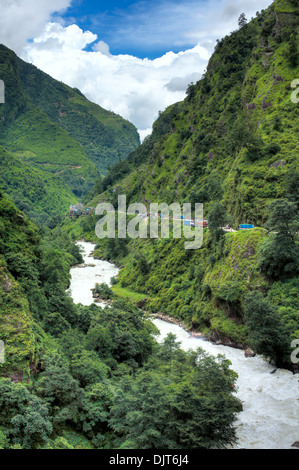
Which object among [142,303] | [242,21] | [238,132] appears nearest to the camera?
[238,132]

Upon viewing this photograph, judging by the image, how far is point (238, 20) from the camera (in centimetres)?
11606

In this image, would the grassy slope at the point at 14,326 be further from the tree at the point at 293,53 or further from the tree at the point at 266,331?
the tree at the point at 293,53

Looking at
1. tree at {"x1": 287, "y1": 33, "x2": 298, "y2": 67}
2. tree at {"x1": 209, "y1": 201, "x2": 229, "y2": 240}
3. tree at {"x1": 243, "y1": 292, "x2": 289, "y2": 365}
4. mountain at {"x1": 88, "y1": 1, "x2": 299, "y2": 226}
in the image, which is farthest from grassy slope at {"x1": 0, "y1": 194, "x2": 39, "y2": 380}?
tree at {"x1": 287, "y1": 33, "x2": 298, "y2": 67}

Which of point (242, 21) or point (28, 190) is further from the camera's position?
point (28, 190)

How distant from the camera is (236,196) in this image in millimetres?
58969

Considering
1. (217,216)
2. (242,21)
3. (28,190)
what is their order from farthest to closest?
1. (28,190)
2. (242,21)
3. (217,216)

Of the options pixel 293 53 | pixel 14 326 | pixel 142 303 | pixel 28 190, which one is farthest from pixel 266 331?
pixel 28 190

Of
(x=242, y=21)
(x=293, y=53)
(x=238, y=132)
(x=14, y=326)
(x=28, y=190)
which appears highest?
(x=242, y=21)

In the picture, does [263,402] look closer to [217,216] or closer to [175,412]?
[175,412]

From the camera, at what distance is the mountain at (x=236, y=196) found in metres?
37.2

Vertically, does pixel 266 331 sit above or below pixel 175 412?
above
